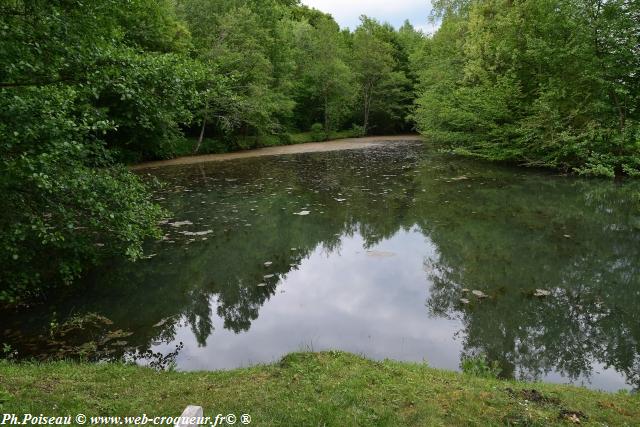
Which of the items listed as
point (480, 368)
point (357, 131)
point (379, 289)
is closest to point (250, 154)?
point (357, 131)

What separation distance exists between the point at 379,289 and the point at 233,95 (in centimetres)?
2167

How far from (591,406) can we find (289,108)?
34.6 m

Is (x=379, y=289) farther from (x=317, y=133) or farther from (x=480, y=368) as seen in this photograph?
(x=317, y=133)

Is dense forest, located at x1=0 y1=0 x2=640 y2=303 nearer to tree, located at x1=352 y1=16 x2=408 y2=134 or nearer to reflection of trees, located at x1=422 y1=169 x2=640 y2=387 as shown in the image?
tree, located at x1=352 y1=16 x2=408 y2=134

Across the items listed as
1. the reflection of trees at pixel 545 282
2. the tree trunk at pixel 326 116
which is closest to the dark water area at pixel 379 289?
the reflection of trees at pixel 545 282

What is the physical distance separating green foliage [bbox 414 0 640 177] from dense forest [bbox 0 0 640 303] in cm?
8

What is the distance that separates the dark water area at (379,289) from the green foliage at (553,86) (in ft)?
12.5

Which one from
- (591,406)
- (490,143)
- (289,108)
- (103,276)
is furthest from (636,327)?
(289,108)

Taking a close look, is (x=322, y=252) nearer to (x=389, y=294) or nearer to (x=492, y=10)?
(x=389, y=294)

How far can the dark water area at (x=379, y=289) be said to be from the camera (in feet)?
22.5

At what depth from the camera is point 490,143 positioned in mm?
23688

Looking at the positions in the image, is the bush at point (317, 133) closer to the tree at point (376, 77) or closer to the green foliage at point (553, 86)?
the tree at point (376, 77)

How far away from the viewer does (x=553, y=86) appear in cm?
2058

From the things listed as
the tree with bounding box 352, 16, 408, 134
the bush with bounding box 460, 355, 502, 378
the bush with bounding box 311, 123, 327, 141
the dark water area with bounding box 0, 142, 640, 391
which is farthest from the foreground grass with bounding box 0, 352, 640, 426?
the tree with bounding box 352, 16, 408, 134
